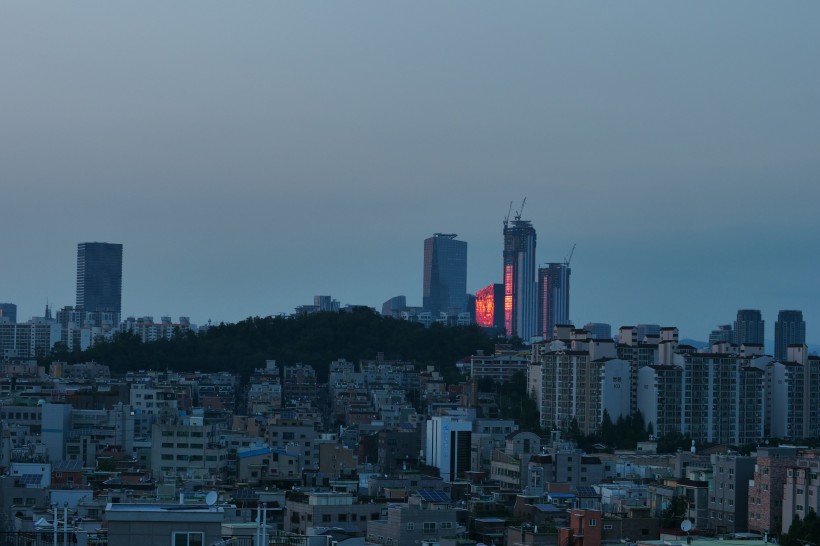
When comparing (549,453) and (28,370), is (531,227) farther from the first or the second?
(549,453)

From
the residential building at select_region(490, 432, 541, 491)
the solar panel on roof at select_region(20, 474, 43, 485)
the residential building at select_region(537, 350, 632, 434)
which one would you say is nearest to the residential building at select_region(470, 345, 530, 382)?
the residential building at select_region(537, 350, 632, 434)

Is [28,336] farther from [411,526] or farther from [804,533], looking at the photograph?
[804,533]

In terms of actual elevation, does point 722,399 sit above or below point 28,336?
below

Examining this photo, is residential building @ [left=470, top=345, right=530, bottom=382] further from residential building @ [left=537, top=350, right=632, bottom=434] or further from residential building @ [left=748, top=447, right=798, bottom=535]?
residential building @ [left=748, top=447, right=798, bottom=535]

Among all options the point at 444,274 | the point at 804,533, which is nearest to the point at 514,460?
the point at 804,533

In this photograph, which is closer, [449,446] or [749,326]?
[449,446]

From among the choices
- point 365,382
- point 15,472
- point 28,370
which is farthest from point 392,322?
point 15,472
